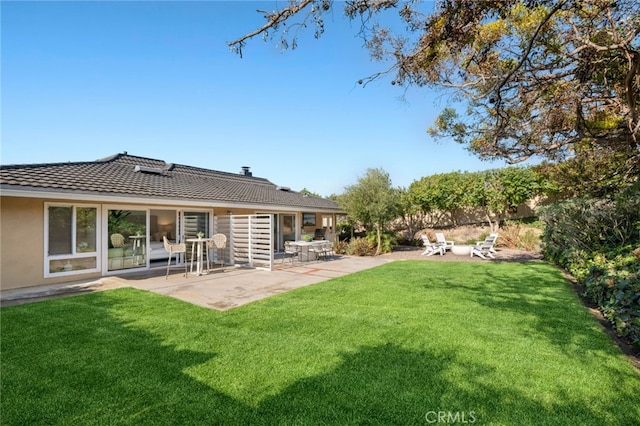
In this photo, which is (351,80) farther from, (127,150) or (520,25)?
(127,150)

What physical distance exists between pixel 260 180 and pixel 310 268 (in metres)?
14.9

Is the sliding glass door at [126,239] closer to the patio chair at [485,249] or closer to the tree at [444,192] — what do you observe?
the patio chair at [485,249]

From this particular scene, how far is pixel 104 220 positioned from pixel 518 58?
1266cm

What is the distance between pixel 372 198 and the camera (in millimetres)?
18328

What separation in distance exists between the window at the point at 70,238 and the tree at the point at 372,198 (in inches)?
498

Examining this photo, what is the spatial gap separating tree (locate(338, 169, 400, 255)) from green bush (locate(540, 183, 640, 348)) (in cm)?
768

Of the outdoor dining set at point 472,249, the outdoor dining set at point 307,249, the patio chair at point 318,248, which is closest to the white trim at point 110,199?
the outdoor dining set at point 307,249

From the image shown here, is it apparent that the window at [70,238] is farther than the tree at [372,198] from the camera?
No

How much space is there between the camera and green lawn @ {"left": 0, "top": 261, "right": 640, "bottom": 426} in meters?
3.16

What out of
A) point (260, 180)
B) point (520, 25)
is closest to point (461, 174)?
point (260, 180)

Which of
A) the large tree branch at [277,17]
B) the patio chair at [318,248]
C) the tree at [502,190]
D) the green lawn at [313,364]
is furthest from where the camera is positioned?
the tree at [502,190]

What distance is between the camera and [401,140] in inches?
473

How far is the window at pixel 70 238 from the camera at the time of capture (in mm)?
9492

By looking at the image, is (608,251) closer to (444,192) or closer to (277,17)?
→ (277,17)
